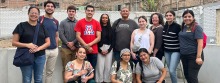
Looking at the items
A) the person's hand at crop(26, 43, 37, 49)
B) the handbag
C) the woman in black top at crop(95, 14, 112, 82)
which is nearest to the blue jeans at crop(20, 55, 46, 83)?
the handbag

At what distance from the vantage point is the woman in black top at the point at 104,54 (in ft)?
19.9

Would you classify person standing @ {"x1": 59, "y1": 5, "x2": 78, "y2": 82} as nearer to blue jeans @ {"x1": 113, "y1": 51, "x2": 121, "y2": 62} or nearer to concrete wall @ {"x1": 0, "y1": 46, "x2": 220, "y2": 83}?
concrete wall @ {"x1": 0, "y1": 46, "x2": 220, "y2": 83}

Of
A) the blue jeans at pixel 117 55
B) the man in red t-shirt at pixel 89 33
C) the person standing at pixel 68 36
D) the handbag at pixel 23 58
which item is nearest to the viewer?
the handbag at pixel 23 58

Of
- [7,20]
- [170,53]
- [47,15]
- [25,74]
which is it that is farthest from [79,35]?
[7,20]

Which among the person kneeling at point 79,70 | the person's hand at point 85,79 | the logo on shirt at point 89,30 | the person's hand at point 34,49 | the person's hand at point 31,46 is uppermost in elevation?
the logo on shirt at point 89,30

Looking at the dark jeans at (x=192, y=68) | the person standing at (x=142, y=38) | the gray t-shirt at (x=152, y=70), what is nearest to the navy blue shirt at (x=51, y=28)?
the person standing at (x=142, y=38)

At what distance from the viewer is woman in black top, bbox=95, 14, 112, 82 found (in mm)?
6059

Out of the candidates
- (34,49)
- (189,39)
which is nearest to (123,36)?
(189,39)

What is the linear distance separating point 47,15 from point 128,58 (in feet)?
5.71

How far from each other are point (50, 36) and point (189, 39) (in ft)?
8.35

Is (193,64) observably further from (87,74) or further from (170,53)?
(87,74)

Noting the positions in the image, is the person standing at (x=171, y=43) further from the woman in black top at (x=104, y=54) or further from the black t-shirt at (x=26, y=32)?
the black t-shirt at (x=26, y=32)

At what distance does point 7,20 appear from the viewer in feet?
36.4

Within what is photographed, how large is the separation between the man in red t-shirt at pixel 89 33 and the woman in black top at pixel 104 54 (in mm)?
159
